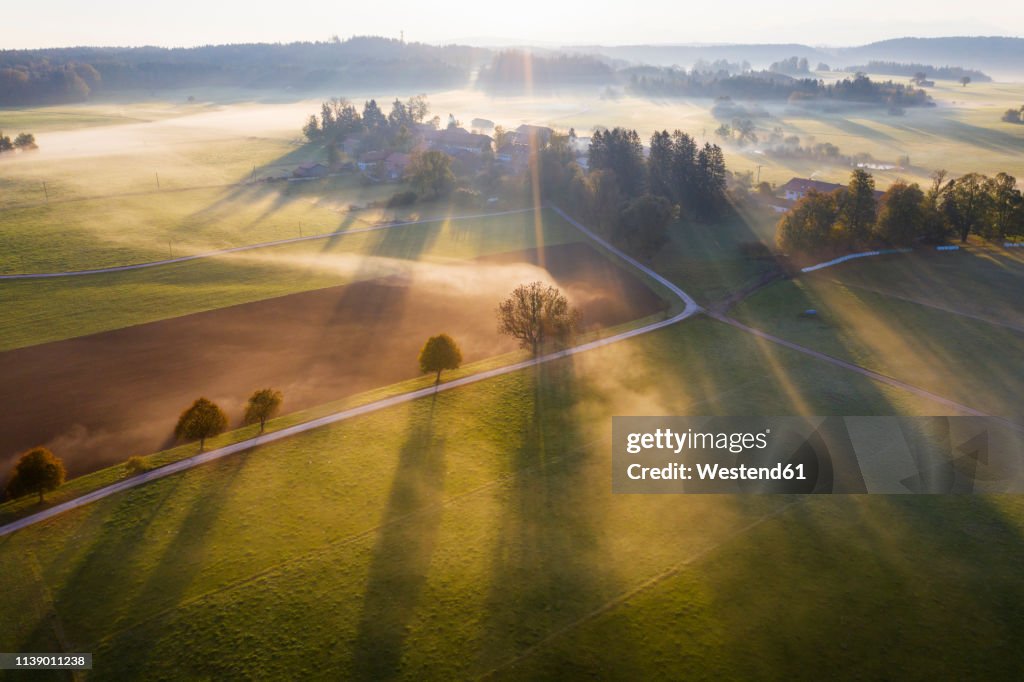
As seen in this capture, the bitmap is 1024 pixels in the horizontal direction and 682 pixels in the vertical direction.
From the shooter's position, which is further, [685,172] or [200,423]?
[685,172]

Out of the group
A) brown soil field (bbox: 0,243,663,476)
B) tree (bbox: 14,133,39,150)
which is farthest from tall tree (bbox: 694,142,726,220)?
tree (bbox: 14,133,39,150)

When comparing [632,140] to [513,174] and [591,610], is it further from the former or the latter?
[591,610]

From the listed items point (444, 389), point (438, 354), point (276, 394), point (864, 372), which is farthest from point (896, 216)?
point (276, 394)

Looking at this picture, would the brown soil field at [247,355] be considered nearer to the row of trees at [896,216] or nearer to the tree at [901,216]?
the row of trees at [896,216]

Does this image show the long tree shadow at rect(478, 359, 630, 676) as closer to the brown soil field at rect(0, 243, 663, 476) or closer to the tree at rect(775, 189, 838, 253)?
the brown soil field at rect(0, 243, 663, 476)

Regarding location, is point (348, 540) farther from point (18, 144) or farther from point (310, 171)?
point (18, 144)

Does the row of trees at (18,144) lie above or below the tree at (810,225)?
above

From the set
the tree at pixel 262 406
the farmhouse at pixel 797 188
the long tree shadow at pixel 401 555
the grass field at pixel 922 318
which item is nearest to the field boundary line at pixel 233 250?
the tree at pixel 262 406
